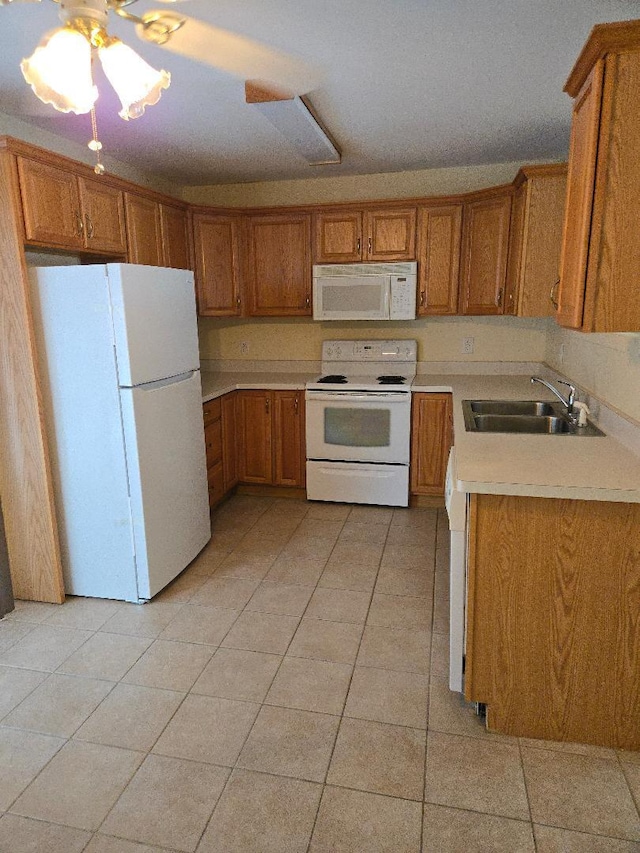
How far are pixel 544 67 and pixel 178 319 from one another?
196 cm

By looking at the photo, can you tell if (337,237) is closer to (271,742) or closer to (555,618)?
(555,618)

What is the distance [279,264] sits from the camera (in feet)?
12.8

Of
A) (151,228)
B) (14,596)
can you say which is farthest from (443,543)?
(151,228)

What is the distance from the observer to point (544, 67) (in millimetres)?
2090

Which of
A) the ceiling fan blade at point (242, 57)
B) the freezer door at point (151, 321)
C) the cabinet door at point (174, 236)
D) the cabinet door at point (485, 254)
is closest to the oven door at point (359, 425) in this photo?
the cabinet door at point (485, 254)

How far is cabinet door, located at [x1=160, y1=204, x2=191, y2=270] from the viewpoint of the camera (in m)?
3.38

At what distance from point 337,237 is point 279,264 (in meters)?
0.47

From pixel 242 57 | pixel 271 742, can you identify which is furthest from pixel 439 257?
pixel 271 742

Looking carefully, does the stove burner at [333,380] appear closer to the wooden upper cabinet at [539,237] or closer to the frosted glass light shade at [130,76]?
the wooden upper cabinet at [539,237]

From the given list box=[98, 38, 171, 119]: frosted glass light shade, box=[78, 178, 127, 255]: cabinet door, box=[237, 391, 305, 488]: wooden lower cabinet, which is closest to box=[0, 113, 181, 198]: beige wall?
box=[78, 178, 127, 255]: cabinet door

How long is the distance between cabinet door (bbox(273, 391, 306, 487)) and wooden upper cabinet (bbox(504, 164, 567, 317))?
5.27 feet

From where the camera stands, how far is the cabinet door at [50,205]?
7.41 ft

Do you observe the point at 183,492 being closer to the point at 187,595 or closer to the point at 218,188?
the point at 187,595

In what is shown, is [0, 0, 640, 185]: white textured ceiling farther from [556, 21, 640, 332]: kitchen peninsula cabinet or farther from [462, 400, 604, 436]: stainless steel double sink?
[462, 400, 604, 436]: stainless steel double sink
